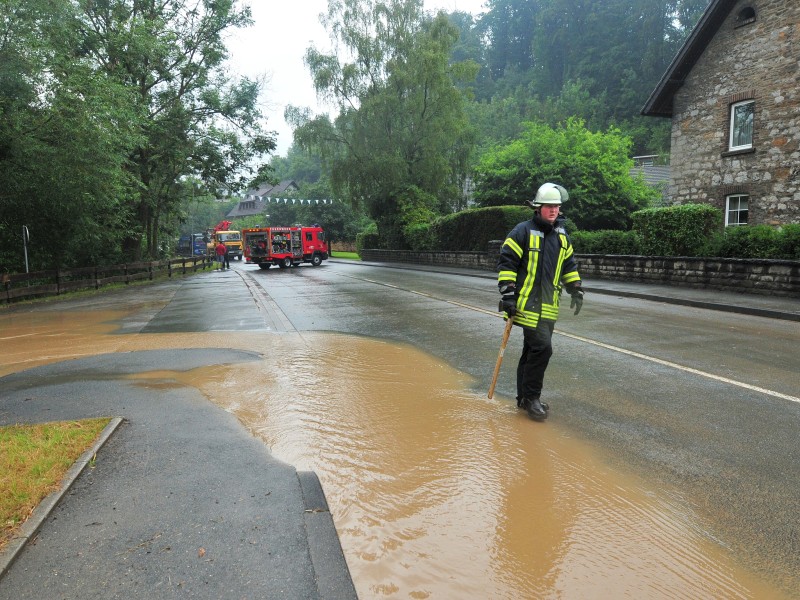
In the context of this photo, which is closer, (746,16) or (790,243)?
(790,243)

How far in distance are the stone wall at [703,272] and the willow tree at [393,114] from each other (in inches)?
752

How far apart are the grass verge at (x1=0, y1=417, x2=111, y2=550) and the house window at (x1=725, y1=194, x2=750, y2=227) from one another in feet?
67.0

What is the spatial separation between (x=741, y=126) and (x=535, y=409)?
18883 mm

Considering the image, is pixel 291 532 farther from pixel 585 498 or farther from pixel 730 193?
pixel 730 193

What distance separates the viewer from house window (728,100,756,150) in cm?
1870

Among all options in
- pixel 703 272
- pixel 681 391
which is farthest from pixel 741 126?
pixel 681 391

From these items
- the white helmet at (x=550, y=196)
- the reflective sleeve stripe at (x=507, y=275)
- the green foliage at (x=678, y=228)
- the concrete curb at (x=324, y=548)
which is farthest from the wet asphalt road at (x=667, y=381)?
the green foliage at (x=678, y=228)

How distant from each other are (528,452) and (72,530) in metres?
3.01

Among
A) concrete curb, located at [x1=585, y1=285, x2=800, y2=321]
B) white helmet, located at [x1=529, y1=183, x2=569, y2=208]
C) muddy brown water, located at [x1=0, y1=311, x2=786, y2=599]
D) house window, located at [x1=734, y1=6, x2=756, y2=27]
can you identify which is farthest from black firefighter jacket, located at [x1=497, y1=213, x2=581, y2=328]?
house window, located at [x1=734, y1=6, x2=756, y2=27]

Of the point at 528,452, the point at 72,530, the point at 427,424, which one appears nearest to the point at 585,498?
the point at 528,452

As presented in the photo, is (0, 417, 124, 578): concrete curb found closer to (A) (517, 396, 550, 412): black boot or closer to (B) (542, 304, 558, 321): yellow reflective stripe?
(A) (517, 396, 550, 412): black boot

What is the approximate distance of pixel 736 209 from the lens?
19.3 meters

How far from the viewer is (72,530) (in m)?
3.13

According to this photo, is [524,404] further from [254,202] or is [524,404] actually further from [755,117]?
[254,202]
